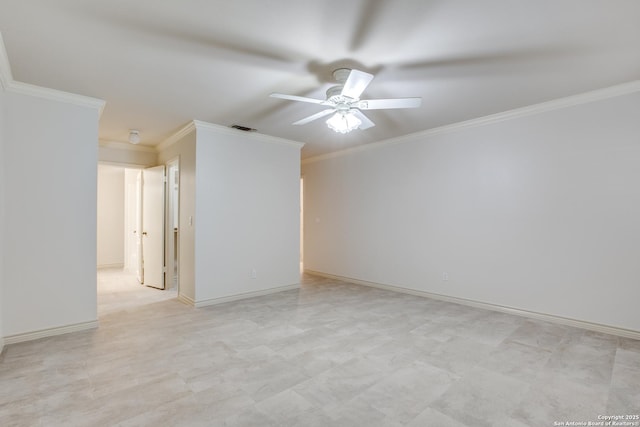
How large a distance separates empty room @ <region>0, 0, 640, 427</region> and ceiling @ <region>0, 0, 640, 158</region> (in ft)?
0.07

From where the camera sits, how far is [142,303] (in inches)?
176

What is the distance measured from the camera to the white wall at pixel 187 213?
4344 millimetres

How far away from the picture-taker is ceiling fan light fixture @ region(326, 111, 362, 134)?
9.83 ft

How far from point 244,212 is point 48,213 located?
225cm

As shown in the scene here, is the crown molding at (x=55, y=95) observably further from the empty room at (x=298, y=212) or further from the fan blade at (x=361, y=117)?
the fan blade at (x=361, y=117)

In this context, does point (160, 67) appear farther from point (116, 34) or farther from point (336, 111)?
point (336, 111)

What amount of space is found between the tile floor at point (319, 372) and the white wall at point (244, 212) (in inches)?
30.2

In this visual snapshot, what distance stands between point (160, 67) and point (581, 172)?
437cm

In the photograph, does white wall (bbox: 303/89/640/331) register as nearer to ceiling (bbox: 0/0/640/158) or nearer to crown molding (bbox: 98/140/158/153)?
ceiling (bbox: 0/0/640/158)

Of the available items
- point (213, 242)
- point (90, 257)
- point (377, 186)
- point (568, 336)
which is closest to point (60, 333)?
point (90, 257)

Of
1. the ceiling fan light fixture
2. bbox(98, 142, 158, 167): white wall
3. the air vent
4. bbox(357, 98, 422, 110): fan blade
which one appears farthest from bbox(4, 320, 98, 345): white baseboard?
bbox(357, 98, 422, 110): fan blade

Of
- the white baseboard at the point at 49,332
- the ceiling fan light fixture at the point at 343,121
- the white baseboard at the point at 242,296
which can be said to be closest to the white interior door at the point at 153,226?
the white baseboard at the point at 242,296

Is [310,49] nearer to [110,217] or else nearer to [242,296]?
[242,296]

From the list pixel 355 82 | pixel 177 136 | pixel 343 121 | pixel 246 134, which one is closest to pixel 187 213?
pixel 177 136
